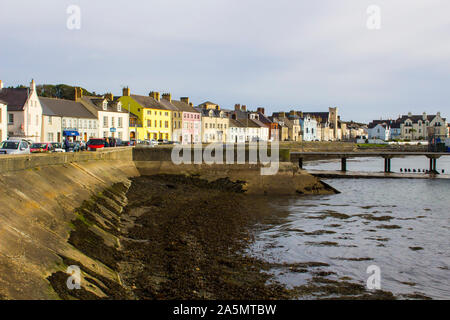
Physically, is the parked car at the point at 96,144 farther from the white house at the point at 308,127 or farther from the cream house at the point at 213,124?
the white house at the point at 308,127

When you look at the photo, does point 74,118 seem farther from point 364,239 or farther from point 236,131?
point 236,131

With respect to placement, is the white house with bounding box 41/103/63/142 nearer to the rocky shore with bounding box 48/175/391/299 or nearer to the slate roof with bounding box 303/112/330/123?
the rocky shore with bounding box 48/175/391/299

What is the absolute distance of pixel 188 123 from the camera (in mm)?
102625

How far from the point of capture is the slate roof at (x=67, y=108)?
64694 millimetres

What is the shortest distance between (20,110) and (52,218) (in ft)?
148

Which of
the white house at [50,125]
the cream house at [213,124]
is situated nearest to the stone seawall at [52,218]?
the white house at [50,125]

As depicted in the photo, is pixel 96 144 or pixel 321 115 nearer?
pixel 96 144

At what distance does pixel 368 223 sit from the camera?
24.5 meters

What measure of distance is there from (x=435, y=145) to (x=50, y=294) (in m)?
109

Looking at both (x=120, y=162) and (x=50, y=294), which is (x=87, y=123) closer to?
(x=120, y=162)

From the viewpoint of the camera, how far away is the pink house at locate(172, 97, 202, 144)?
99688 millimetres

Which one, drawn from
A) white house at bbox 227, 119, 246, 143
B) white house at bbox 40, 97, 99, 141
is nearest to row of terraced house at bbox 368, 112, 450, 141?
white house at bbox 227, 119, 246, 143

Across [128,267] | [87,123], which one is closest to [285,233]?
[128,267]

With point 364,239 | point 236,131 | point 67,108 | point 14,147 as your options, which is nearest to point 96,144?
point 14,147
